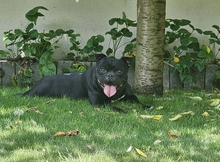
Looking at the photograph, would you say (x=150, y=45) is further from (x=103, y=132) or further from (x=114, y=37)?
(x=103, y=132)

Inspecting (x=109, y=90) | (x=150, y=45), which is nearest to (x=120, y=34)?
(x=150, y=45)

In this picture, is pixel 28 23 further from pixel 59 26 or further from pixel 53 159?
pixel 53 159

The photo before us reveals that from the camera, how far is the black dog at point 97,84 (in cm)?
513

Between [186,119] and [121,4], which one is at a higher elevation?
[121,4]

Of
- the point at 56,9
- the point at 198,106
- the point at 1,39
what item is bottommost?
the point at 198,106

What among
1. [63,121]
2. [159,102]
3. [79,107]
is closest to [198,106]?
[159,102]

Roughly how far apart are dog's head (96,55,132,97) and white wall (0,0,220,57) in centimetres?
248

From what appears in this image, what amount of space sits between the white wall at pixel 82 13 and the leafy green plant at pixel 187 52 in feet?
1.07

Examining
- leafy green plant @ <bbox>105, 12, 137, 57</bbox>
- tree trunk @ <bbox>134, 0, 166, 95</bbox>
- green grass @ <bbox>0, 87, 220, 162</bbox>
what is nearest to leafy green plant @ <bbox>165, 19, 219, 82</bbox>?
leafy green plant @ <bbox>105, 12, 137, 57</bbox>

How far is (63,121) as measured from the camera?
4.23 meters

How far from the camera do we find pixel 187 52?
23.7 feet

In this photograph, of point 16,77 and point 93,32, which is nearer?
point 16,77

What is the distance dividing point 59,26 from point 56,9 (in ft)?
0.96

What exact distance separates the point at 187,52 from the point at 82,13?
189 centimetres
